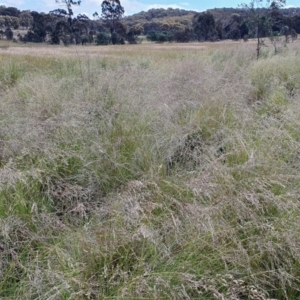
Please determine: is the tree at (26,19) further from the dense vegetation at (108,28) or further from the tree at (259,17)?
the tree at (259,17)

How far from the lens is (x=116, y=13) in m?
46.2

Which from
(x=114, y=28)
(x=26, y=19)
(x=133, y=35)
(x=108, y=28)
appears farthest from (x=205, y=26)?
(x=26, y=19)

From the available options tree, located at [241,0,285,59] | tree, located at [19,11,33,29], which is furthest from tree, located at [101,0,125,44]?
tree, located at [241,0,285,59]

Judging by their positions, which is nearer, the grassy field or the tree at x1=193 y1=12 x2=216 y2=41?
the grassy field

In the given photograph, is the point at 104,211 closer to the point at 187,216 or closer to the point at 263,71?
the point at 187,216

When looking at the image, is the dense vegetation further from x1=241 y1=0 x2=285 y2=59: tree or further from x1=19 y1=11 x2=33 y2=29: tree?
x1=241 y1=0 x2=285 y2=59: tree

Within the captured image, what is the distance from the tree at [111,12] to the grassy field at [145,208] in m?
46.2

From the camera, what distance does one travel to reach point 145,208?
153cm

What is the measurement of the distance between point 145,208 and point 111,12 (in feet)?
164

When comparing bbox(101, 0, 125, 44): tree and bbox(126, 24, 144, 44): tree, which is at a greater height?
bbox(101, 0, 125, 44): tree

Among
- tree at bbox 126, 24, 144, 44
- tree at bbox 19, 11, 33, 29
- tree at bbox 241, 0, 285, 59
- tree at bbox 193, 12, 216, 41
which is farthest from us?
tree at bbox 126, 24, 144, 44

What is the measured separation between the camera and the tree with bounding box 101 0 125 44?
147ft

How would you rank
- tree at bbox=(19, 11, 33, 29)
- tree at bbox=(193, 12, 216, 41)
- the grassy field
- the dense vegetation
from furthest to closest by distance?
1. tree at bbox=(193, 12, 216, 41)
2. tree at bbox=(19, 11, 33, 29)
3. the dense vegetation
4. the grassy field

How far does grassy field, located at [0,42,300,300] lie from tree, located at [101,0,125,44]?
151ft
